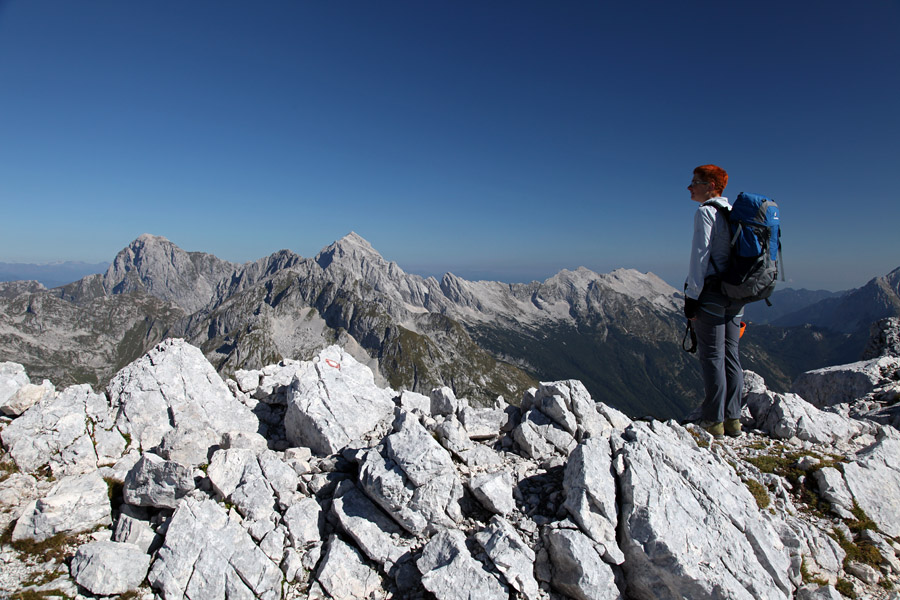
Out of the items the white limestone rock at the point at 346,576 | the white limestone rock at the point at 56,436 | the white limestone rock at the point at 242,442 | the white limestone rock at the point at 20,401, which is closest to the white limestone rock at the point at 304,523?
the white limestone rock at the point at 346,576

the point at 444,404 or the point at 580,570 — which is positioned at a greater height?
the point at 444,404

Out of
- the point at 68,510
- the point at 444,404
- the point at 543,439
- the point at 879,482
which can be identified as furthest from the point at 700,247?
the point at 68,510

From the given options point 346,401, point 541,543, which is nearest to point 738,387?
point 541,543

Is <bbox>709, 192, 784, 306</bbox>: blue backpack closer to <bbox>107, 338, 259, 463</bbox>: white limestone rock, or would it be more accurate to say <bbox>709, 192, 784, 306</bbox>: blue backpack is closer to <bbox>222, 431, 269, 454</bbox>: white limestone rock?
<bbox>222, 431, 269, 454</bbox>: white limestone rock

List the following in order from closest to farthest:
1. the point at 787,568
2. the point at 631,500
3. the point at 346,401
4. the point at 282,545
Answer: the point at 787,568
the point at 631,500
the point at 282,545
the point at 346,401

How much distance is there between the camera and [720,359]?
36.9ft

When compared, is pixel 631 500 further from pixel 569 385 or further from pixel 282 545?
pixel 282 545

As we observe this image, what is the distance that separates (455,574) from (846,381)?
23404mm

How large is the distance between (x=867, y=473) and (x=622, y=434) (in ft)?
24.2

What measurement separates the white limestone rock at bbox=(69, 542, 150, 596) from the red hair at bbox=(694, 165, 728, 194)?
17.5 metres

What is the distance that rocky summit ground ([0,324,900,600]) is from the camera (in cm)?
873

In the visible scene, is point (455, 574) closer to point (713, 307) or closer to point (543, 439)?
point (543, 439)

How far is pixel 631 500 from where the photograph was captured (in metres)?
9.38

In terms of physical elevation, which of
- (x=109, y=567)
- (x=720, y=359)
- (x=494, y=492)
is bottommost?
(x=109, y=567)
